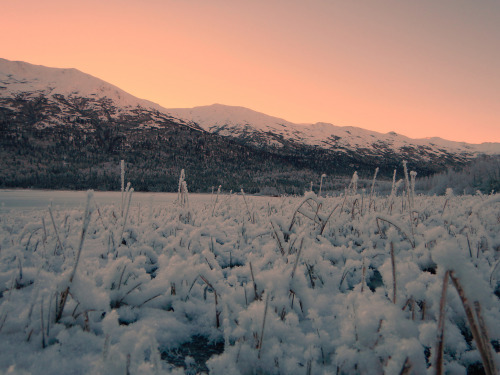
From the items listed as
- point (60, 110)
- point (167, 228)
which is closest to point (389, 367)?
point (167, 228)

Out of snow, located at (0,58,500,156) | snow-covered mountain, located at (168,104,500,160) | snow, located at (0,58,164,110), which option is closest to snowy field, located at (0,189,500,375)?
snow, located at (0,58,500,156)

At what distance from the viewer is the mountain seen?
2900cm

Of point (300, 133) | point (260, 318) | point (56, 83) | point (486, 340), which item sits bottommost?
point (260, 318)

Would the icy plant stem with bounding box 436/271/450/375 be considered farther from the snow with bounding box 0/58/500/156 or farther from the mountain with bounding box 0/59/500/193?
the snow with bounding box 0/58/500/156

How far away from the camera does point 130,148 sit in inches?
1662

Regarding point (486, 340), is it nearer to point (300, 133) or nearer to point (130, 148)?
point (130, 148)

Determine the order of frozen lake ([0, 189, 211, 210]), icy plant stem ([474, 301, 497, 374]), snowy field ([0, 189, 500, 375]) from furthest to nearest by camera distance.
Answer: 1. frozen lake ([0, 189, 211, 210])
2. snowy field ([0, 189, 500, 375])
3. icy plant stem ([474, 301, 497, 374])

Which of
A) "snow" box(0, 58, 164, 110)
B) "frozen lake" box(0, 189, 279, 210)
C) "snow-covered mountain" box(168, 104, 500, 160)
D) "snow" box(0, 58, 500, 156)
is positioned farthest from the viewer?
"snow-covered mountain" box(168, 104, 500, 160)

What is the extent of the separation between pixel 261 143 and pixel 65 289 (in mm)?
76521

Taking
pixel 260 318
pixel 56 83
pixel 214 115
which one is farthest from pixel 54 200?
pixel 214 115

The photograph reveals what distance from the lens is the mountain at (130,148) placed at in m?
29.0

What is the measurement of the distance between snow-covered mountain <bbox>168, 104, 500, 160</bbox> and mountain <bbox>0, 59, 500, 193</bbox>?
3.19 feet

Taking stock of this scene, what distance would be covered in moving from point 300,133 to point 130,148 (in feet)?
205

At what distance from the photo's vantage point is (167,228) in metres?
2.79
